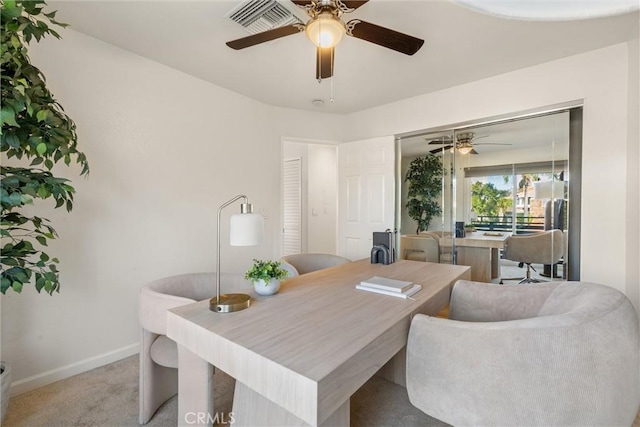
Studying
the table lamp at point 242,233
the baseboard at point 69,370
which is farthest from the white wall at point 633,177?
the baseboard at point 69,370

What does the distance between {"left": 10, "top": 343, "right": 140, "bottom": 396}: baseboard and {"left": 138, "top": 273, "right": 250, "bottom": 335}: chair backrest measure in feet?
3.35

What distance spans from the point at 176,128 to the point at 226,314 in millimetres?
2100

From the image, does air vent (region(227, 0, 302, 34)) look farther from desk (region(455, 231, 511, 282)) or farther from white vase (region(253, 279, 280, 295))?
desk (region(455, 231, 511, 282))

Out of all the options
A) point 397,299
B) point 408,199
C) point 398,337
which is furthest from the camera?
point 408,199

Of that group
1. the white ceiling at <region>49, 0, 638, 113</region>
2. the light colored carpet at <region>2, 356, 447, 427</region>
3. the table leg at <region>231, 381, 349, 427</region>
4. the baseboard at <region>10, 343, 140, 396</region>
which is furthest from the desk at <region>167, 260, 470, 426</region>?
the white ceiling at <region>49, 0, 638, 113</region>

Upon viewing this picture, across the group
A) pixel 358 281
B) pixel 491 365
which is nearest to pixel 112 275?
pixel 358 281

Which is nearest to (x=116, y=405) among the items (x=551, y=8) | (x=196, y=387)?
(x=196, y=387)

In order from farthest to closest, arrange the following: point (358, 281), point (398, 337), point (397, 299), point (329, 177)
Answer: point (329, 177) < point (358, 281) < point (397, 299) < point (398, 337)

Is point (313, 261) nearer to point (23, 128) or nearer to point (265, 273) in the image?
point (265, 273)

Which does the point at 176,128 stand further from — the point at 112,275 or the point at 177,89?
the point at 112,275

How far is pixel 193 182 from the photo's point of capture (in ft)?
9.27

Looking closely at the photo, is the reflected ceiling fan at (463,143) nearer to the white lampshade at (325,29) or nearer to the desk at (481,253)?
the desk at (481,253)

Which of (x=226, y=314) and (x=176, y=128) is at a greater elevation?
(x=176, y=128)

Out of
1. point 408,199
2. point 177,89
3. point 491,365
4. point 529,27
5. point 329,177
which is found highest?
point 529,27
